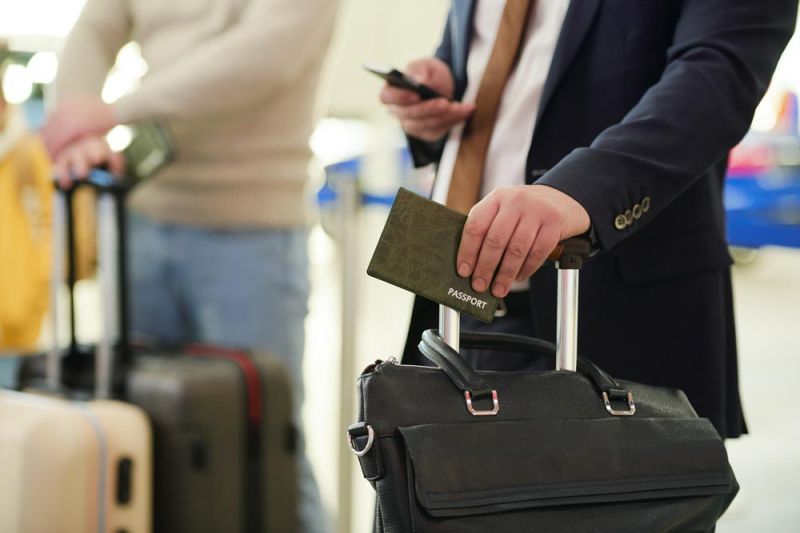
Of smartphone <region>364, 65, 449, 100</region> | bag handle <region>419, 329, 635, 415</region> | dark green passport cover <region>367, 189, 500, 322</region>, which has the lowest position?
bag handle <region>419, 329, 635, 415</region>

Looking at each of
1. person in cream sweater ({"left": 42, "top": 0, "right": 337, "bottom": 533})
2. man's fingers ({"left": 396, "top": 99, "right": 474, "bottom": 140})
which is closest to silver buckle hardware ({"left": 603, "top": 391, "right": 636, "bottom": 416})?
man's fingers ({"left": 396, "top": 99, "right": 474, "bottom": 140})

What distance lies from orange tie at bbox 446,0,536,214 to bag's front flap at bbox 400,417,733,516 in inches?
15.0

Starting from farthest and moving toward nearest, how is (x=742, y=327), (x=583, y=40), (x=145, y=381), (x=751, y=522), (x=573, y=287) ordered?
(x=742, y=327), (x=751, y=522), (x=145, y=381), (x=583, y=40), (x=573, y=287)

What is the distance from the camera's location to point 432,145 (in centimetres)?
137

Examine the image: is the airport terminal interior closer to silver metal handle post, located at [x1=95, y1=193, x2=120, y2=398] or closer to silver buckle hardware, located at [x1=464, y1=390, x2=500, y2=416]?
silver metal handle post, located at [x1=95, y1=193, x2=120, y2=398]

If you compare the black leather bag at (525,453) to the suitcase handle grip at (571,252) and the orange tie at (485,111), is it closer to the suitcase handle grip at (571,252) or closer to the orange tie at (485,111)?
the suitcase handle grip at (571,252)

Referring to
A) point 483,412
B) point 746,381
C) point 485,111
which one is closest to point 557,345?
point 483,412

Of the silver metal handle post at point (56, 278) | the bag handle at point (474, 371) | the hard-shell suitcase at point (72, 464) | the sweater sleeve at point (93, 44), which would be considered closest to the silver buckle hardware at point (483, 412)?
the bag handle at point (474, 371)

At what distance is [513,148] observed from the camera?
118cm

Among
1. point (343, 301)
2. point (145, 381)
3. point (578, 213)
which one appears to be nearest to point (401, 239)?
point (578, 213)

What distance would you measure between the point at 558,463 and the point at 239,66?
130 cm

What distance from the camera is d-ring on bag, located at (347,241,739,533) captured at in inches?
31.6

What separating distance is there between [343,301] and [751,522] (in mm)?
1267

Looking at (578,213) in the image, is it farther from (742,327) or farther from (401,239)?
(742,327)
